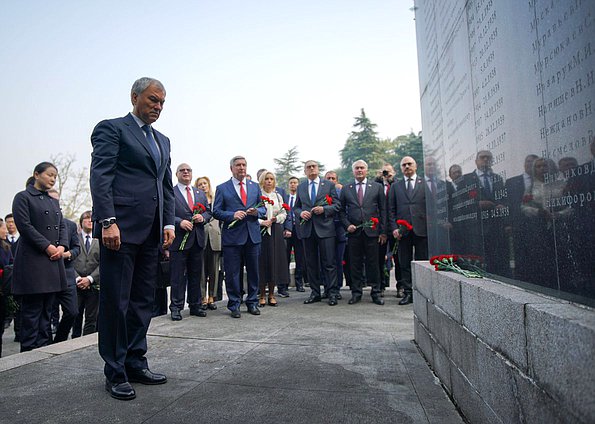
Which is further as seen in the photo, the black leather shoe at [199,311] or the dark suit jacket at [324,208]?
the dark suit jacket at [324,208]

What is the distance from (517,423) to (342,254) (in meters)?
7.46

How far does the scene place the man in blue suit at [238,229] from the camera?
594 centimetres

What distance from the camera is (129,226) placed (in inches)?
119

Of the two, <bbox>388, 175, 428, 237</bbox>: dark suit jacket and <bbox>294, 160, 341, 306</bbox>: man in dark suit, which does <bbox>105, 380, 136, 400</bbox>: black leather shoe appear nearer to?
<bbox>294, 160, 341, 306</bbox>: man in dark suit

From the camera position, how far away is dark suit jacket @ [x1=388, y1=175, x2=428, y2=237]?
6621 mm

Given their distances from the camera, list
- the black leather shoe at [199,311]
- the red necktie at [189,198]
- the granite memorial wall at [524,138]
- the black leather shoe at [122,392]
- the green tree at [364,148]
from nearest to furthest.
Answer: the granite memorial wall at [524,138] < the black leather shoe at [122,392] < the black leather shoe at [199,311] < the red necktie at [189,198] < the green tree at [364,148]

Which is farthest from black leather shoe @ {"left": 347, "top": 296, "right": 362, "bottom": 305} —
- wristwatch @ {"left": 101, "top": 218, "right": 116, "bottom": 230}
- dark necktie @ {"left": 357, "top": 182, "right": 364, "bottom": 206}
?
wristwatch @ {"left": 101, "top": 218, "right": 116, "bottom": 230}

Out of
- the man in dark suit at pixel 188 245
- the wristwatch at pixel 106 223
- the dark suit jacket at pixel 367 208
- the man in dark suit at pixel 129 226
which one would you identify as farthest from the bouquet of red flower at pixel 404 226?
the wristwatch at pixel 106 223

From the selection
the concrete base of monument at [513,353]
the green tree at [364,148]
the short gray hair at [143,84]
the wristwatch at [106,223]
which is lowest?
the concrete base of monument at [513,353]

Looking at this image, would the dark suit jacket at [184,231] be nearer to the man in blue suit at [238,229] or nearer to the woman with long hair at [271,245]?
the man in blue suit at [238,229]

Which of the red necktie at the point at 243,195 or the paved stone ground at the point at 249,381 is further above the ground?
the red necktie at the point at 243,195

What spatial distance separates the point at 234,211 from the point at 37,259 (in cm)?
242

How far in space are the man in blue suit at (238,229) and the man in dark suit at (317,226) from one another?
1080 mm

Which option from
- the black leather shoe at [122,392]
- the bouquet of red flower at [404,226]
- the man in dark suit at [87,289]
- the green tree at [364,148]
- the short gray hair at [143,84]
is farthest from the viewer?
the green tree at [364,148]
